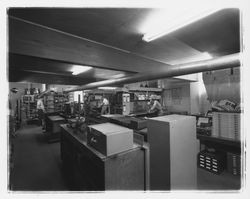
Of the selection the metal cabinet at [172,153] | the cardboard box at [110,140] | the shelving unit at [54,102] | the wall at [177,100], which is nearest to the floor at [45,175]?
the metal cabinet at [172,153]

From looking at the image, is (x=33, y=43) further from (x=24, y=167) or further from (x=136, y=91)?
(x=136, y=91)

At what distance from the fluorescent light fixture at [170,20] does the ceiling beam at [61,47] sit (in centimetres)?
74

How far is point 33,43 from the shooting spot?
145 cm

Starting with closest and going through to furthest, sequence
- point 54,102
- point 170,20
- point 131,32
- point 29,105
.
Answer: point 170,20 → point 131,32 → point 29,105 → point 54,102

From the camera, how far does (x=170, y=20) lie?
138 cm

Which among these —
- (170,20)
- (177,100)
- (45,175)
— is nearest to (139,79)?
(170,20)

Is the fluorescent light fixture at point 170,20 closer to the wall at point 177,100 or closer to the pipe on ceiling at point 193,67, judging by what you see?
the pipe on ceiling at point 193,67

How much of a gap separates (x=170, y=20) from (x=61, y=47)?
1353 millimetres

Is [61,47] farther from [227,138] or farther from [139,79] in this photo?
[227,138]

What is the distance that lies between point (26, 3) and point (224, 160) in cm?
359

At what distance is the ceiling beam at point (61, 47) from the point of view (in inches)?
53.5

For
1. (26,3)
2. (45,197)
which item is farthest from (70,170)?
(26,3)

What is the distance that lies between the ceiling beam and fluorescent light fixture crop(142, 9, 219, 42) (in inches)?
29.3

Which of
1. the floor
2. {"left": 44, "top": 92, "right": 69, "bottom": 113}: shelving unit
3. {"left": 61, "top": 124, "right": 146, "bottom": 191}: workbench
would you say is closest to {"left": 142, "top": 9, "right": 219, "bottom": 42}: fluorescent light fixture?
{"left": 61, "top": 124, "right": 146, "bottom": 191}: workbench
